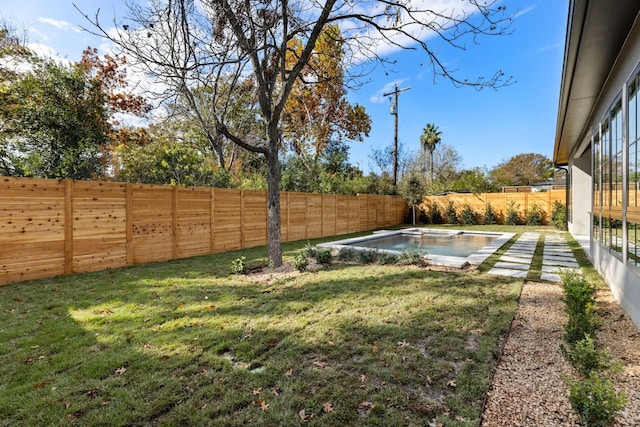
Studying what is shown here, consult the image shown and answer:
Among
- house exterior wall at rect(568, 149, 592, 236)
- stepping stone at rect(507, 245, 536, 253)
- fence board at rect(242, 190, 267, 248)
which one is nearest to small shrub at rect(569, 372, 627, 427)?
stepping stone at rect(507, 245, 536, 253)

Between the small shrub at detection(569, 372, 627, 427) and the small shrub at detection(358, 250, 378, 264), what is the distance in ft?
16.8

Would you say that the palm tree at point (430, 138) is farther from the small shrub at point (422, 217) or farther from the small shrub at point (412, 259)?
the small shrub at point (412, 259)

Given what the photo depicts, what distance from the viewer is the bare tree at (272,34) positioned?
477 cm

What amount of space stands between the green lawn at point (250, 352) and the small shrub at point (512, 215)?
48.0 ft

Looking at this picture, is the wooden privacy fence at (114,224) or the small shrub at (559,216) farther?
the small shrub at (559,216)

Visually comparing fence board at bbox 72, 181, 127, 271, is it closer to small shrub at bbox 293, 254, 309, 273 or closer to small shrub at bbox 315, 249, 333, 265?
small shrub at bbox 293, 254, 309, 273

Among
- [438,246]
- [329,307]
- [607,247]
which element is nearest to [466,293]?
[329,307]

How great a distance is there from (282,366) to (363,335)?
946 millimetres

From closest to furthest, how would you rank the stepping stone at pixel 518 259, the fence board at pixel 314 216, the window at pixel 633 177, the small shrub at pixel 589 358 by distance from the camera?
the small shrub at pixel 589 358
the window at pixel 633 177
the stepping stone at pixel 518 259
the fence board at pixel 314 216

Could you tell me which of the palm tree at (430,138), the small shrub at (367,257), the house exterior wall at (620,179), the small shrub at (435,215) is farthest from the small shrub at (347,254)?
the palm tree at (430,138)

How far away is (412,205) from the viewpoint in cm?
1875

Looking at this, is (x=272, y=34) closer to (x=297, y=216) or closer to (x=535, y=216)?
(x=297, y=216)

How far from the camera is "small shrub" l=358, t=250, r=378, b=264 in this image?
271 inches

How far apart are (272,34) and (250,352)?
576 centimetres
